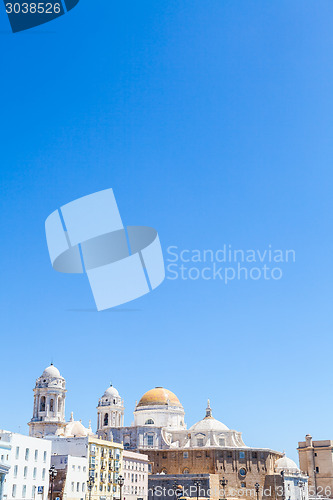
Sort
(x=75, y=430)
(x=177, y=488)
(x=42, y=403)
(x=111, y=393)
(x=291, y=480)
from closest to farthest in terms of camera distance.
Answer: (x=177, y=488)
(x=291, y=480)
(x=75, y=430)
(x=42, y=403)
(x=111, y=393)

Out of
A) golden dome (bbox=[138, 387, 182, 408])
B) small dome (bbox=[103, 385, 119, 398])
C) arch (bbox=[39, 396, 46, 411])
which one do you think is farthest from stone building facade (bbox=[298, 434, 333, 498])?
arch (bbox=[39, 396, 46, 411])

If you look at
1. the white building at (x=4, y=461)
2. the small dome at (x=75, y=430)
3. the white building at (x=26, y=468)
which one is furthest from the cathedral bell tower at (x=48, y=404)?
the white building at (x=4, y=461)

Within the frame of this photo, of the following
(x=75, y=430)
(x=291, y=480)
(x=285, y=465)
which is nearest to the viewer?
(x=291, y=480)

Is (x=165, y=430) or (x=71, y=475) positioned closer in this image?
(x=71, y=475)

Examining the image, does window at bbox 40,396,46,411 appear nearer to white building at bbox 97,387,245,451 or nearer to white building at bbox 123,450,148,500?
white building at bbox 97,387,245,451

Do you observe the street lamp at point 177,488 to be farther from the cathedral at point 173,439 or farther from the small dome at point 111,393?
the small dome at point 111,393

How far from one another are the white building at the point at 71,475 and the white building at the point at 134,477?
1024 cm

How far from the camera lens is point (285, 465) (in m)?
94.2

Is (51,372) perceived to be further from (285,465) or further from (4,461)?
(4,461)

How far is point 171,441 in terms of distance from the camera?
320 feet

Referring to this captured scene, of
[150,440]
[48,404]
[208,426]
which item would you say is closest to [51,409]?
[48,404]

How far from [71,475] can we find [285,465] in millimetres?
42753

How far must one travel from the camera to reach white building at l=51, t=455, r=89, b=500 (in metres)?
64.1

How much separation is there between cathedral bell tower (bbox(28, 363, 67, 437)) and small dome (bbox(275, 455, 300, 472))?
3628 centimetres
